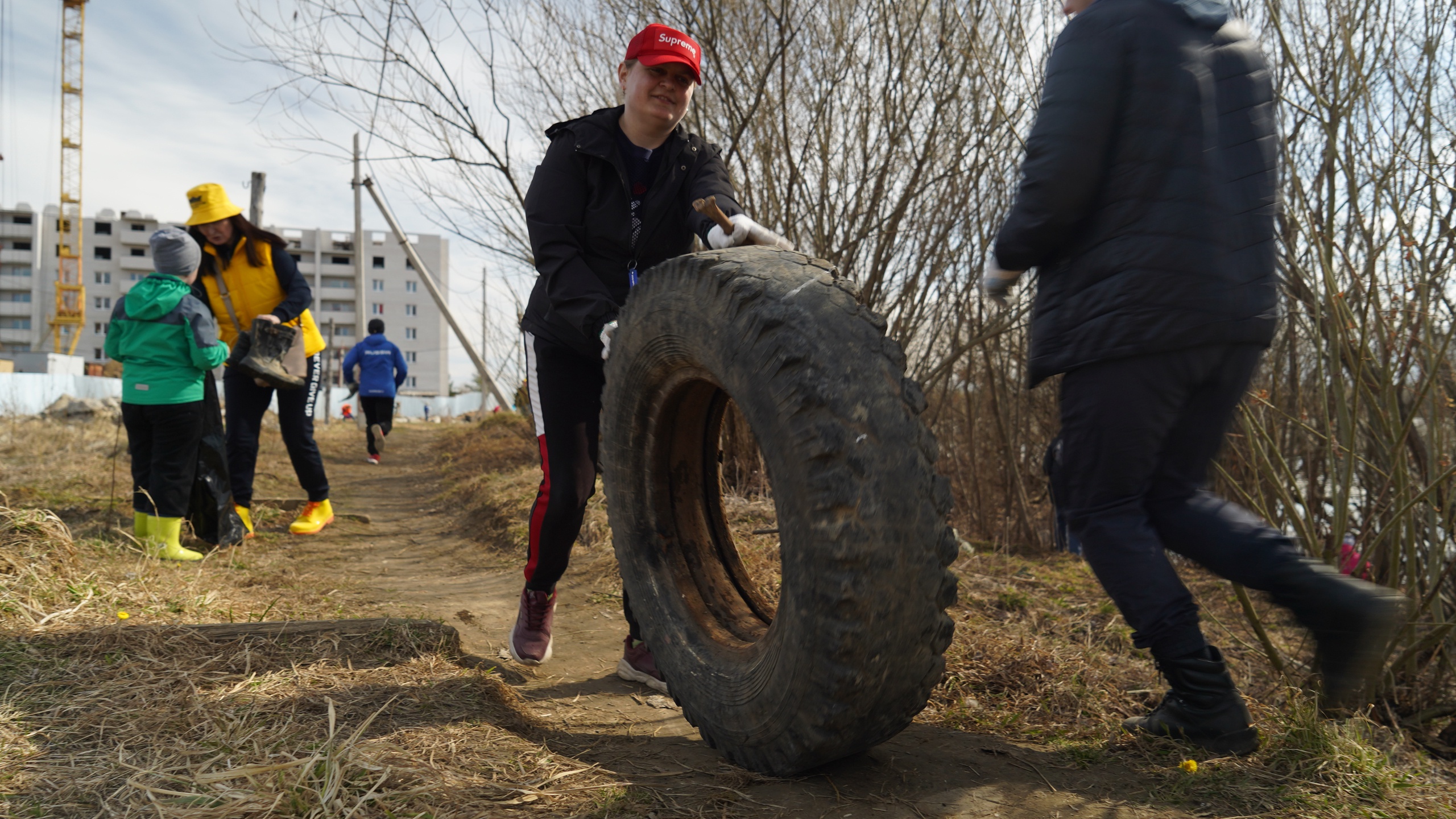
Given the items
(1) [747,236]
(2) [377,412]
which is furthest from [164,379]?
(2) [377,412]

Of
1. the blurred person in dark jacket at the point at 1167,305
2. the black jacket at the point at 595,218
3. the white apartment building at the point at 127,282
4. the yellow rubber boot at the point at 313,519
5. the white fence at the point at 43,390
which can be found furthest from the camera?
the white apartment building at the point at 127,282

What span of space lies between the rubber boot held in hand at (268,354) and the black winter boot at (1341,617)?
189 inches

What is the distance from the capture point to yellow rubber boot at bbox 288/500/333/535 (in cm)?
541

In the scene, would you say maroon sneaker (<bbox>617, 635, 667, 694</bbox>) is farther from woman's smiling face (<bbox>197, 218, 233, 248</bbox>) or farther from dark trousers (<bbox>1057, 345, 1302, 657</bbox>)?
woman's smiling face (<bbox>197, 218, 233, 248</bbox>)

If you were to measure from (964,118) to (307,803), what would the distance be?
502cm

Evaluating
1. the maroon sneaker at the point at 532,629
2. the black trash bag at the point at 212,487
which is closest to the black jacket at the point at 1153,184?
the maroon sneaker at the point at 532,629

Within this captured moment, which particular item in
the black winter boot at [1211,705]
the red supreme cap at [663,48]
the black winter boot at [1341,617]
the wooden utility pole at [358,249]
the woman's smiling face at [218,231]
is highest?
the wooden utility pole at [358,249]

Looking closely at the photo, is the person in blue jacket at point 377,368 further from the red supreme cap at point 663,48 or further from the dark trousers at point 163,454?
the red supreme cap at point 663,48

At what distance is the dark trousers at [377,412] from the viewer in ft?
35.2

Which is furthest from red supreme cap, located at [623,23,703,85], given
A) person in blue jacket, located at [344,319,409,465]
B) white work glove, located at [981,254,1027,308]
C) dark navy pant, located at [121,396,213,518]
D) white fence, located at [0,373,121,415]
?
white fence, located at [0,373,121,415]

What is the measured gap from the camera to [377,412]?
35.9 ft

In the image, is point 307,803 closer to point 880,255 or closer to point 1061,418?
point 1061,418

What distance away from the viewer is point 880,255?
5609mm

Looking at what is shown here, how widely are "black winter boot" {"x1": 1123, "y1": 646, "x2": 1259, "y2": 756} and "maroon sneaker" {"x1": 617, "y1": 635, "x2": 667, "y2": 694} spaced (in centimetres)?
153
